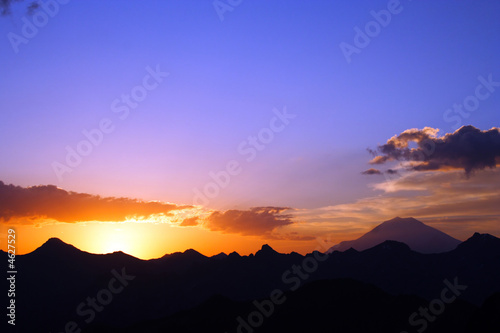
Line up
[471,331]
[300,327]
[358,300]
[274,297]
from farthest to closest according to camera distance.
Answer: [274,297], [358,300], [300,327], [471,331]

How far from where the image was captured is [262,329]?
131 m

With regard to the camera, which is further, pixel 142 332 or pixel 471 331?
pixel 142 332

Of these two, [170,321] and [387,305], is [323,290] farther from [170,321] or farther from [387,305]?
[170,321]

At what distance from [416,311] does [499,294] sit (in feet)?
183

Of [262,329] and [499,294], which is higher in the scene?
[499,294]

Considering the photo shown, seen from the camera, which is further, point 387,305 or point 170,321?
point 170,321

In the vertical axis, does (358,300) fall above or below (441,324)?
above

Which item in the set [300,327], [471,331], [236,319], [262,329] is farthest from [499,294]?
[236,319]

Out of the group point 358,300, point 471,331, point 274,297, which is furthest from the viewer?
point 274,297

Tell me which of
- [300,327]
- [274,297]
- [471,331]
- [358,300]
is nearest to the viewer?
[471,331]

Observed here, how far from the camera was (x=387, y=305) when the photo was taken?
437ft

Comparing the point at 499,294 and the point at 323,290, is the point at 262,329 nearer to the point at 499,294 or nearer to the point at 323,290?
the point at 323,290

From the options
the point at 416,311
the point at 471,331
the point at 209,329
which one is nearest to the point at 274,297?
the point at 209,329

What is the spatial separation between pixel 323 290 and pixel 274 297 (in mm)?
18132
